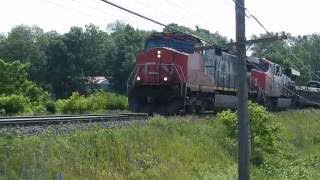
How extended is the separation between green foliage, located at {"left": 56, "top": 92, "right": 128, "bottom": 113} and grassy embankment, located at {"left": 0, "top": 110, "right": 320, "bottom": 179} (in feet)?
40.1

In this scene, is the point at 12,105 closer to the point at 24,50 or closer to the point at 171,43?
the point at 171,43

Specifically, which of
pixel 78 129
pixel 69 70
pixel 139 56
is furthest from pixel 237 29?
pixel 69 70

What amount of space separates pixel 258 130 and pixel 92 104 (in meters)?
14.0

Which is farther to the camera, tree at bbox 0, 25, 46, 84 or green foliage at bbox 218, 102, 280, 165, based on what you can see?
tree at bbox 0, 25, 46, 84

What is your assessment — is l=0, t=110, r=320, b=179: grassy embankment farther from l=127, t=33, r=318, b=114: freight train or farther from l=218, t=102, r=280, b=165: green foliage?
l=127, t=33, r=318, b=114: freight train

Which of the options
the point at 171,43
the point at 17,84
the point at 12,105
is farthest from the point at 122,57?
the point at 171,43

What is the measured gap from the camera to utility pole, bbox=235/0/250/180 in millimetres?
13180

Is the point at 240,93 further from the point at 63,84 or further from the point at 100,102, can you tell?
the point at 63,84

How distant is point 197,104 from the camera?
84.7ft

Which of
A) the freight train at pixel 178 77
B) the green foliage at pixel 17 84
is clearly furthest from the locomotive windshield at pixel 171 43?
the green foliage at pixel 17 84

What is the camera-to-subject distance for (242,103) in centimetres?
1329

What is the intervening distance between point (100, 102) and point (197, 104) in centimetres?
1200

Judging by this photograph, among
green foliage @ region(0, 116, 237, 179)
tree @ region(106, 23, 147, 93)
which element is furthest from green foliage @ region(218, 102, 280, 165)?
tree @ region(106, 23, 147, 93)

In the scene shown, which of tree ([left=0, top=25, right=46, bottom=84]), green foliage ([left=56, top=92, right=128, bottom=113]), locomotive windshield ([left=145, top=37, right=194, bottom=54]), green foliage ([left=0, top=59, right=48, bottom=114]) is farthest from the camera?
tree ([left=0, top=25, right=46, bottom=84])
